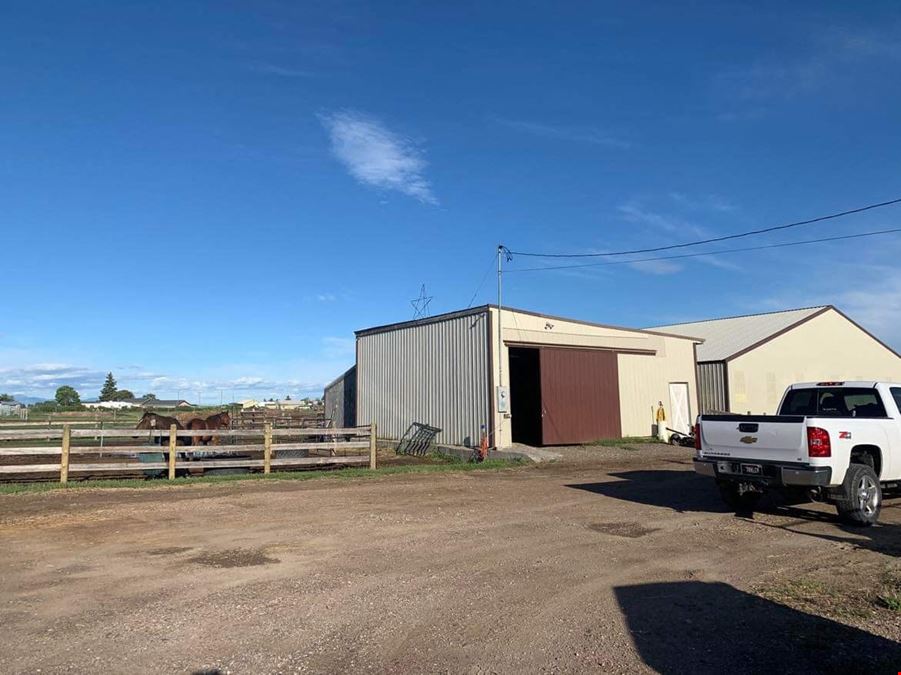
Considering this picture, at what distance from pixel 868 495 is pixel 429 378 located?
51.6 ft

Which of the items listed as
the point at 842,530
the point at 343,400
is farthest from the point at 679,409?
the point at 842,530

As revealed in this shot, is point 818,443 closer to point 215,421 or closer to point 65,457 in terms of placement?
point 65,457

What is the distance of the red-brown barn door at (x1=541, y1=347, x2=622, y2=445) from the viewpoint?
23.1 m

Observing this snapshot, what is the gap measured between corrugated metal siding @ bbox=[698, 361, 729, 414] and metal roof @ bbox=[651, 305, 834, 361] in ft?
1.55

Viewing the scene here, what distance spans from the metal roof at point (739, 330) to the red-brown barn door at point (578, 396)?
944 cm

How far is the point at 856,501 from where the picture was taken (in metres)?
9.34

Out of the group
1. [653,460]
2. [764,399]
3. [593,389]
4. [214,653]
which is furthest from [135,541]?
[764,399]

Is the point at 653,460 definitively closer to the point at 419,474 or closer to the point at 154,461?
the point at 419,474

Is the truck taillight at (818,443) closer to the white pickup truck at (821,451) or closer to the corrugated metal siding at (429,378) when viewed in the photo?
the white pickup truck at (821,451)

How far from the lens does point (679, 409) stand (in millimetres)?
27938

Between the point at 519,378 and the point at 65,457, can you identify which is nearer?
the point at 65,457

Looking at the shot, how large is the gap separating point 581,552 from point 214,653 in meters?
4.47

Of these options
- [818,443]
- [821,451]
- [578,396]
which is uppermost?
[578,396]

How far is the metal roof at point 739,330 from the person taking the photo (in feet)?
109
